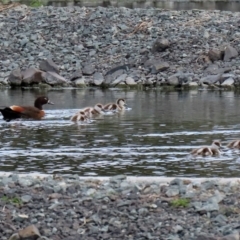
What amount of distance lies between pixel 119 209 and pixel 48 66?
16.4 metres

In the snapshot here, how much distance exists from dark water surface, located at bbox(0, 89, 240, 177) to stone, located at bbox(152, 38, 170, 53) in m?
5.49

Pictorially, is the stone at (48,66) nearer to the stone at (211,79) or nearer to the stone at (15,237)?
the stone at (211,79)

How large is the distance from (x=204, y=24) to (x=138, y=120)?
13.0 m

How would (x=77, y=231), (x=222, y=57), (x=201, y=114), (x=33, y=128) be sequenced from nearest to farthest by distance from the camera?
(x=77, y=231), (x=33, y=128), (x=201, y=114), (x=222, y=57)

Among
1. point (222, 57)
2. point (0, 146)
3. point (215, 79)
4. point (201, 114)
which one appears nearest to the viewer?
point (0, 146)

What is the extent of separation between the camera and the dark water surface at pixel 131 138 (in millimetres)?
10992

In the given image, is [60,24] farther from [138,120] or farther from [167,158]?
[167,158]

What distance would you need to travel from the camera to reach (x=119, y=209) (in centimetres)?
815

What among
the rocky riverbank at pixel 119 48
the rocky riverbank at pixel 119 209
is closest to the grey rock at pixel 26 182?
the rocky riverbank at pixel 119 209

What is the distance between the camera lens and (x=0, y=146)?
12789 millimetres

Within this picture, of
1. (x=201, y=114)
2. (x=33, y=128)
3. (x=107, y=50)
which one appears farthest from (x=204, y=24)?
(x=33, y=128)

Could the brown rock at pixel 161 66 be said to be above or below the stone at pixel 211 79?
above

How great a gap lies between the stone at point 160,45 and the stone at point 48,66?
2.82 m

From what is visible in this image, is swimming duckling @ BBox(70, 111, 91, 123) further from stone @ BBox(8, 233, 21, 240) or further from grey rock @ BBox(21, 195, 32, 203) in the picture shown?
stone @ BBox(8, 233, 21, 240)
